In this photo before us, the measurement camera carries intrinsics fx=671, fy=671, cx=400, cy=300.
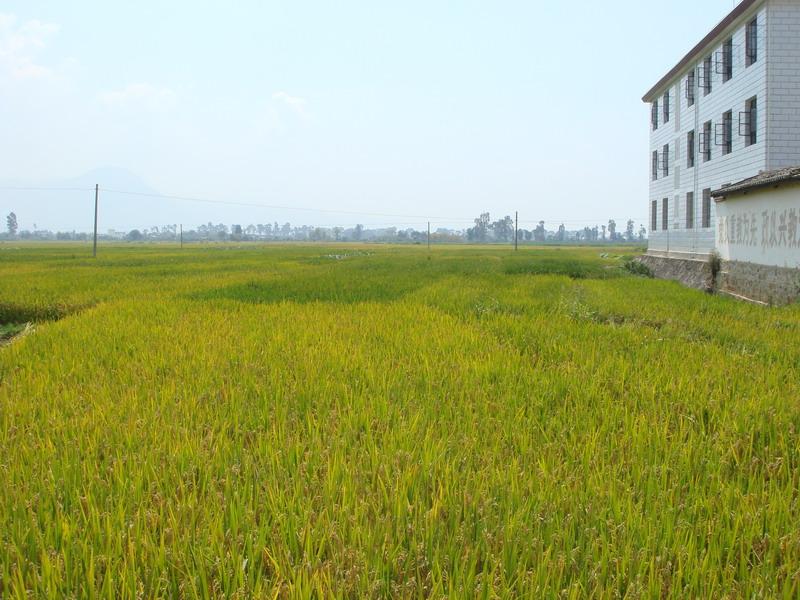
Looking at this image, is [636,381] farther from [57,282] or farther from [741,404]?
[57,282]

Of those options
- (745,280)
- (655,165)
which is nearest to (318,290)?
(745,280)

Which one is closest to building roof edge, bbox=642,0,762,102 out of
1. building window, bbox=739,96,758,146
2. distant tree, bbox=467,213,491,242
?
building window, bbox=739,96,758,146

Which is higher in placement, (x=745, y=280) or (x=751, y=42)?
(x=751, y=42)

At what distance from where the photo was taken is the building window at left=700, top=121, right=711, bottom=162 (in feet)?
74.0

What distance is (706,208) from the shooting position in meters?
22.8

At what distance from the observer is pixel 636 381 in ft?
16.1

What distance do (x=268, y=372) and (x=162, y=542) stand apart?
3011 millimetres

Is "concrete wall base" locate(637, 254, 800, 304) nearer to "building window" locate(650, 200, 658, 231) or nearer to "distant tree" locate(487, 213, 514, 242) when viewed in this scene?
"building window" locate(650, 200, 658, 231)

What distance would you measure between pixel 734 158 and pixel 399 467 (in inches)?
810

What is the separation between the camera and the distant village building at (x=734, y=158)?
12227 mm

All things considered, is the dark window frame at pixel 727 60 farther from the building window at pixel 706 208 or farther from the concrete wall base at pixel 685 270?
the concrete wall base at pixel 685 270

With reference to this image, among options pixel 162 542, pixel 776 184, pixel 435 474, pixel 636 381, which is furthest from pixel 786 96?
pixel 162 542

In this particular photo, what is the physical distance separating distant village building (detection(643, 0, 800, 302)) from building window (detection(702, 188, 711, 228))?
4 cm

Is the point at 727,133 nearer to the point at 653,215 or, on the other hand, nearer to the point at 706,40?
the point at 706,40
